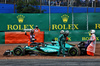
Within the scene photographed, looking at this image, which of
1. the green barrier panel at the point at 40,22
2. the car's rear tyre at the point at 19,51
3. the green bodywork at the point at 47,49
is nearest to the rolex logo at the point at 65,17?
the green barrier panel at the point at 40,22

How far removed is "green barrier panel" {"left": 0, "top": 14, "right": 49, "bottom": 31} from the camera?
2148 centimetres

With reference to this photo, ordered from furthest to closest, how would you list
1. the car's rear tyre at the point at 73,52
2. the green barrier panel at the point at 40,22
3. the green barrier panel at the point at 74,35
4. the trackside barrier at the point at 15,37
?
the green barrier panel at the point at 40,22
the green barrier panel at the point at 74,35
the trackside barrier at the point at 15,37
the car's rear tyre at the point at 73,52

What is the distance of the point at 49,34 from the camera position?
64.1ft

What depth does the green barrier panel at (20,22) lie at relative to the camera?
2148 centimetres

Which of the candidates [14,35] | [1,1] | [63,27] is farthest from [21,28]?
[1,1]

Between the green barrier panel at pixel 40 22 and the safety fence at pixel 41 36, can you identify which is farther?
the green barrier panel at pixel 40 22

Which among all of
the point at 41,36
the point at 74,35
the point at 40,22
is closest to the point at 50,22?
the point at 40,22

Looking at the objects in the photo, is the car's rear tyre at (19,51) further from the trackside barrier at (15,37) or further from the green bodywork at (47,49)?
the trackside barrier at (15,37)

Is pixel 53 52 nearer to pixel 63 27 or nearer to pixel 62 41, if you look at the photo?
pixel 62 41

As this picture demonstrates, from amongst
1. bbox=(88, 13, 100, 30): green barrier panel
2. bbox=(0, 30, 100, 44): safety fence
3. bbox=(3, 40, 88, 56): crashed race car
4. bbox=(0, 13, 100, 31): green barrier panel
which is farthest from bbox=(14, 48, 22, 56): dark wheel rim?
bbox=(88, 13, 100, 30): green barrier panel

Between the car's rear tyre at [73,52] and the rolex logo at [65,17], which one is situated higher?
the rolex logo at [65,17]

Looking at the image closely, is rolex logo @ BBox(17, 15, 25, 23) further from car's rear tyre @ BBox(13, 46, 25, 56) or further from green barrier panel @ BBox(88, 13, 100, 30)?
car's rear tyre @ BBox(13, 46, 25, 56)

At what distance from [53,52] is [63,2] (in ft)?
72.0

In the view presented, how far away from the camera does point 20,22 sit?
21.5m
